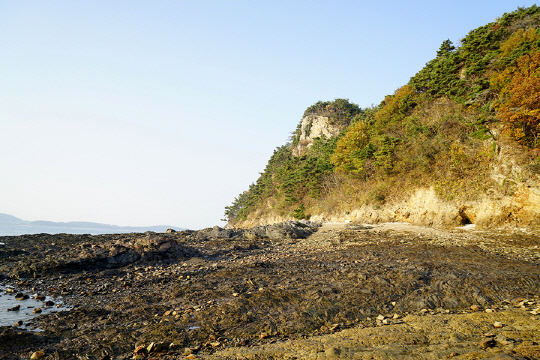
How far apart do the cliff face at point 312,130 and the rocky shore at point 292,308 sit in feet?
199

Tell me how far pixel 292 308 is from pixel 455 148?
84.2ft

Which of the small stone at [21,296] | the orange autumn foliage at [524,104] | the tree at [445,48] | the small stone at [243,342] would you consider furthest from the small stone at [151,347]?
the tree at [445,48]

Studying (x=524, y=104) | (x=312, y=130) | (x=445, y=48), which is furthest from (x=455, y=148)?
(x=312, y=130)

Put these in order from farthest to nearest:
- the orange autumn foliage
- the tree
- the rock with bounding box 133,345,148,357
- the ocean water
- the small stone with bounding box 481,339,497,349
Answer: the tree
the orange autumn foliage
the ocean water
the rock with bounding box 133,345,148,357
the small stone with bounding box 481,339,497,349

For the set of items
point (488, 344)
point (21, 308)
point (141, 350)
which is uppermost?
point (488, 344)

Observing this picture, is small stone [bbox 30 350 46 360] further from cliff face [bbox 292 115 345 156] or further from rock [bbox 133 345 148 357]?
cliff face [bbox 292 115 345 156]

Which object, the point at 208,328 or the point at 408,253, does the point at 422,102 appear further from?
the point at 208,328

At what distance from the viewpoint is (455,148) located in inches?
1049

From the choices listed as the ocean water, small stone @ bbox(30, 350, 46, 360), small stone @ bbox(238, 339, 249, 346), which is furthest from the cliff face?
small stone @ bbox(30, 350, 46, 360)

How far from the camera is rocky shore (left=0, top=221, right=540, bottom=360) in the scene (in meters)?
5.39

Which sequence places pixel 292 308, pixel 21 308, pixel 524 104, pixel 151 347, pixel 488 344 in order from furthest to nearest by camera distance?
1. pixel 524 104
2. pixel 21 308
3. pixel 292 308
4. pixel 151 347
5. pixel 488 344

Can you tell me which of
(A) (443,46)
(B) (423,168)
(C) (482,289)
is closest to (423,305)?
(C) (482,289)

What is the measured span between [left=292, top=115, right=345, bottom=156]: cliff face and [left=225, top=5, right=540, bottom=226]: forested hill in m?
23.6

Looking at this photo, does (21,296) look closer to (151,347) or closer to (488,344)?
(151,347)
